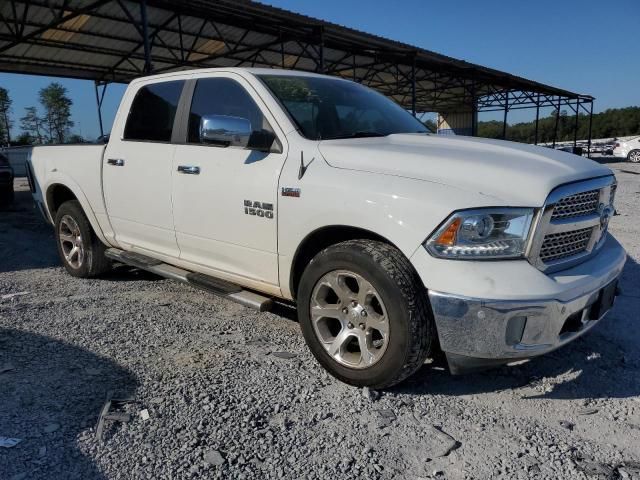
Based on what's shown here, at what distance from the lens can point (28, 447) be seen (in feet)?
7.71

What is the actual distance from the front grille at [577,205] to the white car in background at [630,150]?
29.1 metres

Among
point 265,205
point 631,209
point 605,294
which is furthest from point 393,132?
point 631,209

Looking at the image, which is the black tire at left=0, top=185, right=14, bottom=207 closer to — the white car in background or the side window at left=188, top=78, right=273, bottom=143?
the side window at left=188, top=78, right=273, bottom=143

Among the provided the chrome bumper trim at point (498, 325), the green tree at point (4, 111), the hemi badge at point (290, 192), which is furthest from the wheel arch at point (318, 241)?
the green tree at point (4, 111)

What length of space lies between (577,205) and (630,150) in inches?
1168

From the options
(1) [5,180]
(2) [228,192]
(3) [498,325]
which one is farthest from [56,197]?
(1) [5,180]

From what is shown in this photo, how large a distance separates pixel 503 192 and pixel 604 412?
4.35ft

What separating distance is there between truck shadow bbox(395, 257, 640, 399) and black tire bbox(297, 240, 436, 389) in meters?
0.28

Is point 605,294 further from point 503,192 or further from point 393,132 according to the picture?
point 393,132

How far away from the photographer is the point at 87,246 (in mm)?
5109

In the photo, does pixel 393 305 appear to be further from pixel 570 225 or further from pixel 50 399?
pixel 50 399

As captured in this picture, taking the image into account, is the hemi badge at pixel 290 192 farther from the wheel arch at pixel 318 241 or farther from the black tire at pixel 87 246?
the black tire at pixel 87 246

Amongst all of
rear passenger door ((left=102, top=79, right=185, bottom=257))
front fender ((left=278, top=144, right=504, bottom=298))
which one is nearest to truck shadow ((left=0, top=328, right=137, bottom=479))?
rear passenger door ((left=102, top=79, right=185, bottom=257))

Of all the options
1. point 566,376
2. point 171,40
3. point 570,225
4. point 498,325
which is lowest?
point 566,376
